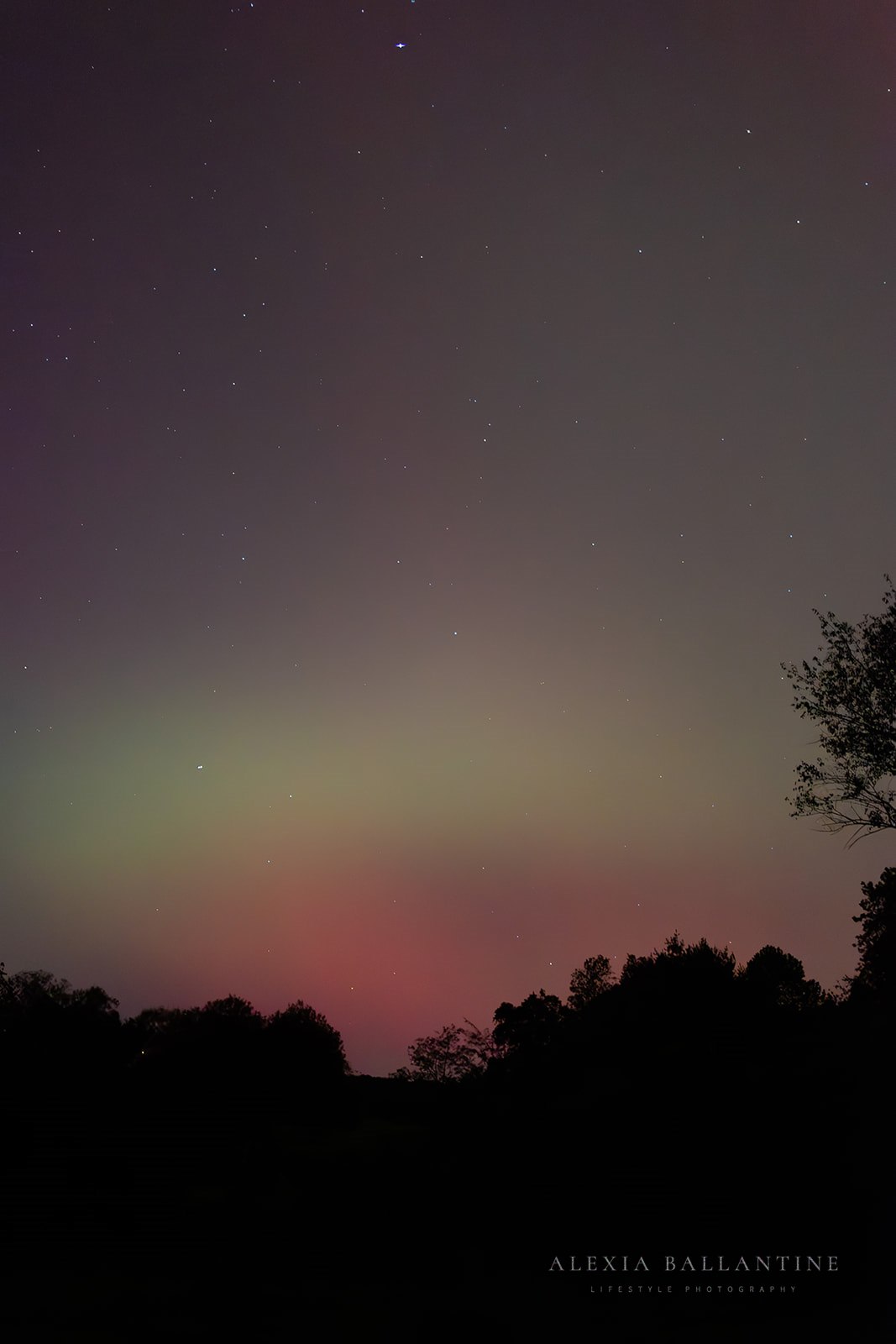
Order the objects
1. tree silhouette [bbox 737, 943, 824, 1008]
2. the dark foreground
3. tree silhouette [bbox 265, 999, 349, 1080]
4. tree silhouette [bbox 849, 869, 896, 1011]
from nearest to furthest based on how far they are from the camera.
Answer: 1. the dark foreground
2. tree silhouette [bbox 849, 869, 896, 1011]
3. tree silhouette [bbox 265, 999, 349, 1080]
4. tree silhouette [bbox 737, 943, 824, 1008]

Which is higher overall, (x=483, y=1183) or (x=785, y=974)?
(x=785, y=974)

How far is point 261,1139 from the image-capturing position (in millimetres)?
24828

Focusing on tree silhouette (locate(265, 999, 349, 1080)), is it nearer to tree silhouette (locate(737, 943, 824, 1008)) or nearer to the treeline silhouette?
the treeline silhouette

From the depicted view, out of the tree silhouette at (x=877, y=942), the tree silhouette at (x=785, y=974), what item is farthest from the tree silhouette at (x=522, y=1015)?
the tree silhouette at (x=877, y=942)

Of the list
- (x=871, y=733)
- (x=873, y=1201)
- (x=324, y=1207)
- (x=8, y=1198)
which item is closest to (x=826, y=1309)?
(x=873, y=1201)

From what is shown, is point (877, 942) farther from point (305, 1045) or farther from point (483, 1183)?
point (305, 1045)

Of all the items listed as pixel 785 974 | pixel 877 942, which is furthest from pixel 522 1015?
pixel 877 942

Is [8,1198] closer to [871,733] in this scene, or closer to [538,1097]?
[538,1097]

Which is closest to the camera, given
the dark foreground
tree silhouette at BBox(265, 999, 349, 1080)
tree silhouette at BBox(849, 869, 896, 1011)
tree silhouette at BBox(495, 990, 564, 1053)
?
the dark foreground

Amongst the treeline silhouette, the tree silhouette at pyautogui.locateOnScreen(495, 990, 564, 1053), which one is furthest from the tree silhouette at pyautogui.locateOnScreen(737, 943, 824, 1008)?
the treeline silhouette

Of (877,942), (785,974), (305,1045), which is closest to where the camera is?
(877,942)

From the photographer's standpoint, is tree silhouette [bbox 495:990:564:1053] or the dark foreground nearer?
the dark foreground

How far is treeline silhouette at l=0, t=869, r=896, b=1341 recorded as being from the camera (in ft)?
55.0

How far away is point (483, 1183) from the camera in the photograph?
2158 centimetres
